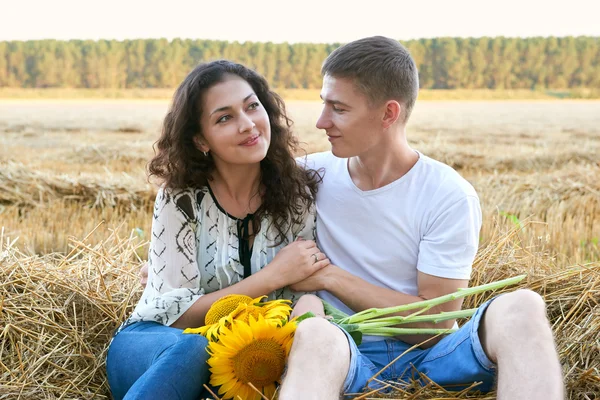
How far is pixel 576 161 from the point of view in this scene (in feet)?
30.4

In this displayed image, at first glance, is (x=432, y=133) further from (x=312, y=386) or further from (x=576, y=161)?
(x=312, y=386)

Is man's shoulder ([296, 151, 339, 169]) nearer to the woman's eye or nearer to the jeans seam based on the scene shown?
the woman's eye

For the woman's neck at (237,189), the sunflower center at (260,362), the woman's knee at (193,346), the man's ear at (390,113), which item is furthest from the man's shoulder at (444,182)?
the woman's knee at (193,346)

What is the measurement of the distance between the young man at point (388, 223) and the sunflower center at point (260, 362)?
21 cm

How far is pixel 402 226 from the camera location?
8.26ft

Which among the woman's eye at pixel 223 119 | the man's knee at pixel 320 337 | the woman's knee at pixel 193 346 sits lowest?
the woman's knee at pixel 193 346

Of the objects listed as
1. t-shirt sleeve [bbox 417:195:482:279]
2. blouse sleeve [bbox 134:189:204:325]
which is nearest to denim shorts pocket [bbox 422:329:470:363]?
t-shirt sleeve [bbox 417:195:482:279]

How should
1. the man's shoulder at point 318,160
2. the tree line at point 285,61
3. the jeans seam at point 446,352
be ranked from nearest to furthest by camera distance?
1. the jeans seam at point 446,352
2. the man's shoulder at point 318,160
3. the tree line at point 285,61

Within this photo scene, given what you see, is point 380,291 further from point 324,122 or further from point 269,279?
point 324,122

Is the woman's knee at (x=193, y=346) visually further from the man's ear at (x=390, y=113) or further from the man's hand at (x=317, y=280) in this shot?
the man's ear at (x=390, y=113)

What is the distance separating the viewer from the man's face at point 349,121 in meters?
2.56

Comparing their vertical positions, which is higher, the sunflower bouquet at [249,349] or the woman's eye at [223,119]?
the woman's eye at [223,119]

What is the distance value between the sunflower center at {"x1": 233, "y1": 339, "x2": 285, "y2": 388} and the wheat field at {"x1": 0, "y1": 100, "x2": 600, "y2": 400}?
0.46 meters

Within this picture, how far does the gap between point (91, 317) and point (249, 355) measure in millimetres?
1295
